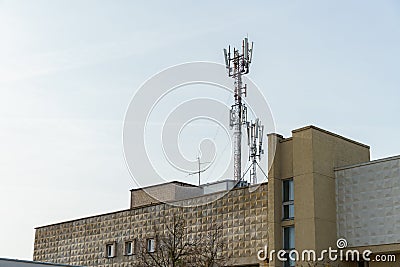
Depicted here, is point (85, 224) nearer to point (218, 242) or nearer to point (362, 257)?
point (218, 242)

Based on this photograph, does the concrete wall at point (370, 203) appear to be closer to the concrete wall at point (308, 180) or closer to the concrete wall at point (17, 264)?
the concrete wall at point (308, 180)

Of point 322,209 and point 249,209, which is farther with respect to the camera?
point 249,209

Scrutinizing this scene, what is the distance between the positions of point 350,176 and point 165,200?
1223cm

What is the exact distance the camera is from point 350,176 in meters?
29.8

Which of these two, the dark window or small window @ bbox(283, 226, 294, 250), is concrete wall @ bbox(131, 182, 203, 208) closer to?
the dark window

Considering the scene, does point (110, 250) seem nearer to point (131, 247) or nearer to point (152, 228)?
point (131, 247)

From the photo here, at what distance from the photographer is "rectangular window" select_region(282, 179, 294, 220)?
99.2 feet

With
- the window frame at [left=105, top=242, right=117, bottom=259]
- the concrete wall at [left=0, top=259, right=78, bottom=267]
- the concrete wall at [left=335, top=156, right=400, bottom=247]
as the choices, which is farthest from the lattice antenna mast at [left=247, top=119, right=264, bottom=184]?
the concrete wall at [left=0, top=259, right=78, bottom=267]

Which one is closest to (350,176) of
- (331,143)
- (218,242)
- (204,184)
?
(331,143)

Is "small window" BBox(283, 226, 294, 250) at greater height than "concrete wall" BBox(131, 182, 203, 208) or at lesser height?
lesser

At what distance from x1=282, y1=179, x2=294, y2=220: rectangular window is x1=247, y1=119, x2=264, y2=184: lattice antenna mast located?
410 centimetres

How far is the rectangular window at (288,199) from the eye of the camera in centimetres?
3025

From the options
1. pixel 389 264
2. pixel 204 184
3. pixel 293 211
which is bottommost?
pixel 389 264

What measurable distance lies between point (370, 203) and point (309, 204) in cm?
251
